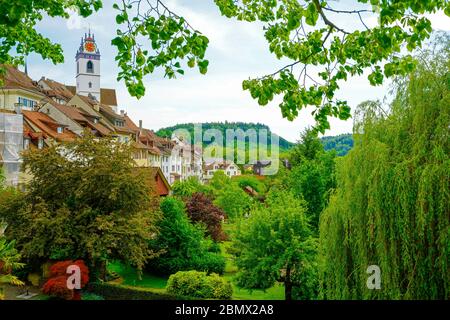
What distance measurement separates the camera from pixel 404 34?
3293 mm

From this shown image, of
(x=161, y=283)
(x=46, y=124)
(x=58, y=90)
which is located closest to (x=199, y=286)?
(x=161, y=283)

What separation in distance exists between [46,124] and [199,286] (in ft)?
41.3

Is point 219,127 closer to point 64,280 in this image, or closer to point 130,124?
point 130,124

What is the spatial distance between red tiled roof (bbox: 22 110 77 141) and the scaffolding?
1.30 m

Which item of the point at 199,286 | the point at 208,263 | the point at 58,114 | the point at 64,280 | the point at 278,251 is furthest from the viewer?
the point at 58,114

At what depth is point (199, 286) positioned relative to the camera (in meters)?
14.6

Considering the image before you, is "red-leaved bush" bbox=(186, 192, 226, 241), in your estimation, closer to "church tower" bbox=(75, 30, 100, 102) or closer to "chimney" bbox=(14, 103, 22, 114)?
"church tower" bbox=(75, 30, 100, 102)

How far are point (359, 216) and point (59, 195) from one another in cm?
1137

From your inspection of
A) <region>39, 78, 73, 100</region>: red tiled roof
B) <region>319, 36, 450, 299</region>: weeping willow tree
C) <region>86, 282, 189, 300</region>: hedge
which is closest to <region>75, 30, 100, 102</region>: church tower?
<region>39, 78, 73, 100</region>: red tiled roof

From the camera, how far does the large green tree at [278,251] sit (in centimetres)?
1345

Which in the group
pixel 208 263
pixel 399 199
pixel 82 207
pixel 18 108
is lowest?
pixel 208 263

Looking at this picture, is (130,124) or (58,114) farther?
(130,124)
